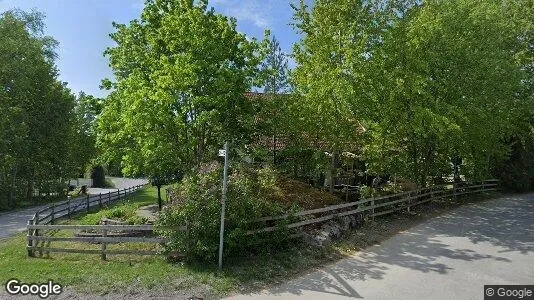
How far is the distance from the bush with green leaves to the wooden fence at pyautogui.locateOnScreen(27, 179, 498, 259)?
230 mm

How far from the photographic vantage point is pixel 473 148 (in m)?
21.8

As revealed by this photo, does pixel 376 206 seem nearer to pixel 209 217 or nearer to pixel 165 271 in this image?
pixel 209 217

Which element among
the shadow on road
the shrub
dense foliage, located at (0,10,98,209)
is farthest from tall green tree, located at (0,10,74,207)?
the shadow on road

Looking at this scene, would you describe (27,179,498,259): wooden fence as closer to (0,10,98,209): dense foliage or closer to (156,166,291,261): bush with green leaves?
(156,166,291,261): bush with green leaves

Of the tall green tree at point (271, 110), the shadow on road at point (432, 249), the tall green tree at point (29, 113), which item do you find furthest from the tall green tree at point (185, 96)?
the tall green tree at point (29, 113)

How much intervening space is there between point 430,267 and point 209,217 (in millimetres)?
5649

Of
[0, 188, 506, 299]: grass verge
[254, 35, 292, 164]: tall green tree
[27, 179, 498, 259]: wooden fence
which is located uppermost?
[254, 35, 292, 164]: tall green tree

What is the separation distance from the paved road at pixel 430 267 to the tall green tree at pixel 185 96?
19.7ft

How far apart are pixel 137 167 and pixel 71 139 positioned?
25415mm

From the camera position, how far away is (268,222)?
11469mm

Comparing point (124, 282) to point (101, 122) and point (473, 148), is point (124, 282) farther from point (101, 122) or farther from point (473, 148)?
point (473, 148)

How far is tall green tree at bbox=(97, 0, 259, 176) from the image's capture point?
12922mm

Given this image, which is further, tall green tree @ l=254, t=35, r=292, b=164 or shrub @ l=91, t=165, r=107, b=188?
shrub @ l=91, t=165, r=107, b=188

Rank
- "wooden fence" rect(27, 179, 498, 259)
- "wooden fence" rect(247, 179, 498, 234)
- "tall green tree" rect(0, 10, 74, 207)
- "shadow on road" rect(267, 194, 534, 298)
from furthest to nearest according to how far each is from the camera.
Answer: "tall green tree" rect(0, 10, 74, 207) < "wooden fence" rect(247, 179, 498, 234) < "wooden fence" rect(27, 179, 498, 259) < "shadow on road" rect(267, 194, 534, 298)
